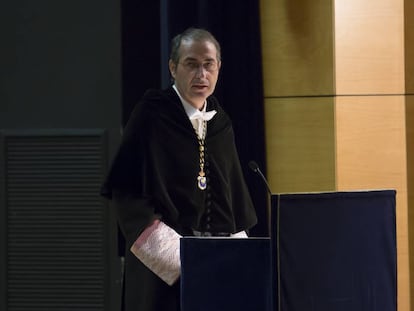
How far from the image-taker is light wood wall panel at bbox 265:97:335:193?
12.5ft

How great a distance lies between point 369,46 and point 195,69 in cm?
113

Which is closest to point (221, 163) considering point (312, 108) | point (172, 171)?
point (172, 171)

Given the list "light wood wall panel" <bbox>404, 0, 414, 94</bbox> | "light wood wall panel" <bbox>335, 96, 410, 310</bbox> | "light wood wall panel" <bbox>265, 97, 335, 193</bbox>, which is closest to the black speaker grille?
"light wood wall panel" <bbox>265, 97, 335, 193</bbox>

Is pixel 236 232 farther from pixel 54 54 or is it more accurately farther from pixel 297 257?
pixel 54 54

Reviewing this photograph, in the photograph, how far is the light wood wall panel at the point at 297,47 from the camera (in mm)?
3781

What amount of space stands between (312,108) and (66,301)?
1.34 meters

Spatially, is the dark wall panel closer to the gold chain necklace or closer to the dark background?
the dark background

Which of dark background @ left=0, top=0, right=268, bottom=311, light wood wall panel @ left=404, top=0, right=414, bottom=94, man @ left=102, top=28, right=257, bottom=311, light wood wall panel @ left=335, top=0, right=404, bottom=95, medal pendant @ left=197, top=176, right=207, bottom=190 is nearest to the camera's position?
man @ left=102, top=28, right=257, bottom=311

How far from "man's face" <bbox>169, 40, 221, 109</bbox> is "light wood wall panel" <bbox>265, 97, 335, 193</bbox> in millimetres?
951

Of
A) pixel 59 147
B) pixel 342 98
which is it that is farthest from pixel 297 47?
pixel 59 147

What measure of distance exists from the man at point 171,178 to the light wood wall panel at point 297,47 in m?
0.88

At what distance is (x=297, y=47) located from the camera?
12.6ft

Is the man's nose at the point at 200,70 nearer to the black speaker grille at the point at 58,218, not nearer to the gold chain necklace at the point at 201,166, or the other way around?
the gold chain necklace at the point at 201,166

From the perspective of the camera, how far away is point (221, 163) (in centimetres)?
301
